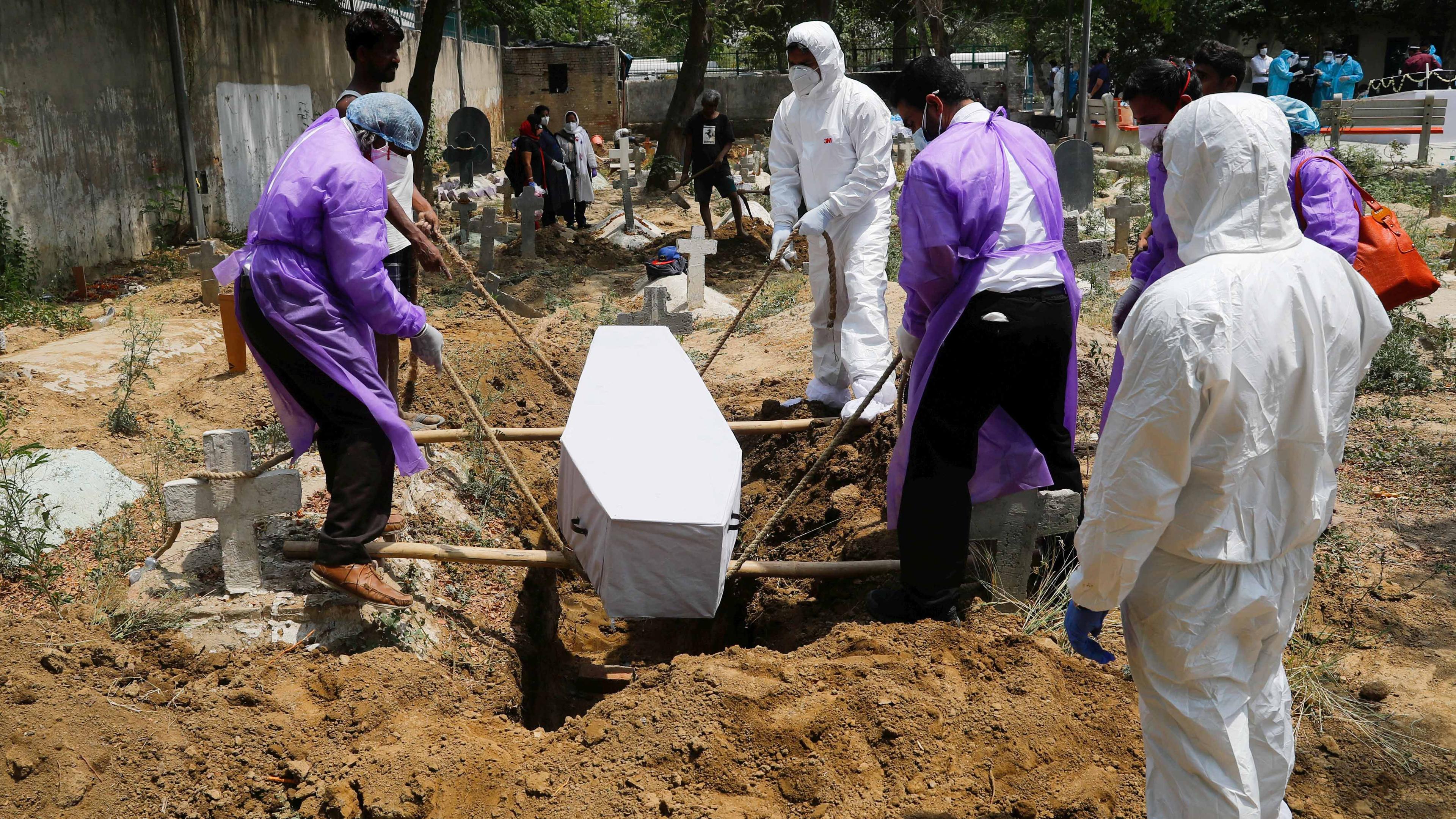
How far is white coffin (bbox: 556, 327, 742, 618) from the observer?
3.24m

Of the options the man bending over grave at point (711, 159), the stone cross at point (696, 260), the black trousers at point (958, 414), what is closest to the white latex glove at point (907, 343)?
the black trousers at point (958, 414)

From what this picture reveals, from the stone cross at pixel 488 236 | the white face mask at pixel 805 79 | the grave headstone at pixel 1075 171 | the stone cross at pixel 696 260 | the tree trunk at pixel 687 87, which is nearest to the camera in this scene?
the white face mask at pixel 805 79

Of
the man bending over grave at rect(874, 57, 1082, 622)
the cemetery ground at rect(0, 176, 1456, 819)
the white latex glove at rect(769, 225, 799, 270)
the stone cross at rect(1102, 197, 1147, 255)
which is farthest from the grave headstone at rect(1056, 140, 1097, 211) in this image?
the man bending over grave at rect(874, 57, 1082, 622)

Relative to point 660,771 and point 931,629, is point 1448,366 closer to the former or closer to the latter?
point 931,629

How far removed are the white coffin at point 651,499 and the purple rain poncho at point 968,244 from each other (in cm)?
69

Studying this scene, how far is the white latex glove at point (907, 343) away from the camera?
394 centimetres

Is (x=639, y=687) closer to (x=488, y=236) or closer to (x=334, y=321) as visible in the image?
(x=334, y=321)

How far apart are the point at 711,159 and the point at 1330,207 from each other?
10054 mm

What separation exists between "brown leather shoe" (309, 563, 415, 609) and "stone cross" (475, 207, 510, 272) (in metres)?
7.56

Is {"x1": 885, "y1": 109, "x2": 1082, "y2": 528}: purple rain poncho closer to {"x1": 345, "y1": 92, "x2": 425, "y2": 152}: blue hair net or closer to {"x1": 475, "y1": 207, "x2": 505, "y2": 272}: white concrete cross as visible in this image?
{"x1": 345, "y1": 92, "x2": 425, "y2": 152}: blue hair net

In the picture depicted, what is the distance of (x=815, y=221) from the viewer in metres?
5.36

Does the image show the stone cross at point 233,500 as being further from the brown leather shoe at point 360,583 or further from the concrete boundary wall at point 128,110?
the concrete boundary wall at point 128,110

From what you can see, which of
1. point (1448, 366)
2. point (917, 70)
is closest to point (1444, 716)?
point (917, 70)

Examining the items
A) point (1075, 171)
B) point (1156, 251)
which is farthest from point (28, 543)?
point (1075, 171)
